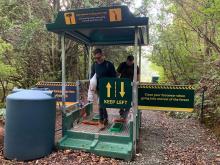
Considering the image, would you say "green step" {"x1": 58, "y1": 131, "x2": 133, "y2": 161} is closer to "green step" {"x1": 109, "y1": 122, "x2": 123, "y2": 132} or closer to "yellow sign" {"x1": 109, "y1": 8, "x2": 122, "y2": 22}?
"green step" {"x1": 109, "y1": 122, "x2": 123, "y2": 132}

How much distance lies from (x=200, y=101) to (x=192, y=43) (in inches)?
120

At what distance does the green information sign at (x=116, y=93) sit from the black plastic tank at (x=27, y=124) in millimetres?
1077

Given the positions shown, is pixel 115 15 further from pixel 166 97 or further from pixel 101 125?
pixel 101 125

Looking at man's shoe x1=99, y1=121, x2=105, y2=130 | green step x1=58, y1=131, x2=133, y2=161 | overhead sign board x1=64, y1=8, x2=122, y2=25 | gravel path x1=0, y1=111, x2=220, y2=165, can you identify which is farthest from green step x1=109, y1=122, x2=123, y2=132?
overhead sign board x1=64, y1=8, x2=122, y2=25

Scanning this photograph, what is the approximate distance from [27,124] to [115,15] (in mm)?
2482

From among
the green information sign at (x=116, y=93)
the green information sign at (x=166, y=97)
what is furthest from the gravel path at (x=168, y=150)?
the green information sign at (x=116, y=93)

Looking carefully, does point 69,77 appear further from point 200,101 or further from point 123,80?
point 123,80

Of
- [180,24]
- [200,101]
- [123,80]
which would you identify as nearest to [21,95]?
[123,80]

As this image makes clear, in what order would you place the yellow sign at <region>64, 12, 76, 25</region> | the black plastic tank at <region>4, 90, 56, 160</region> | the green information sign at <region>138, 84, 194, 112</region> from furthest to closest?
the green information sign at <region>138, 84, 194, 112</region> → the yellow sign at <region>64, 12, 76, 25</region> → the black plastic tank at <region>4, 90, 56, 160</region>

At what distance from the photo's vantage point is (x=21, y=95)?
501cm

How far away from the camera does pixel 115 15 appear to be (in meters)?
5.02

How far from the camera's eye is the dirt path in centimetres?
527

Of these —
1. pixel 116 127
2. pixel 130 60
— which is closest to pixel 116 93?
pixel 116 127

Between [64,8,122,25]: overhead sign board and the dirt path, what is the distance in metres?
2.64
